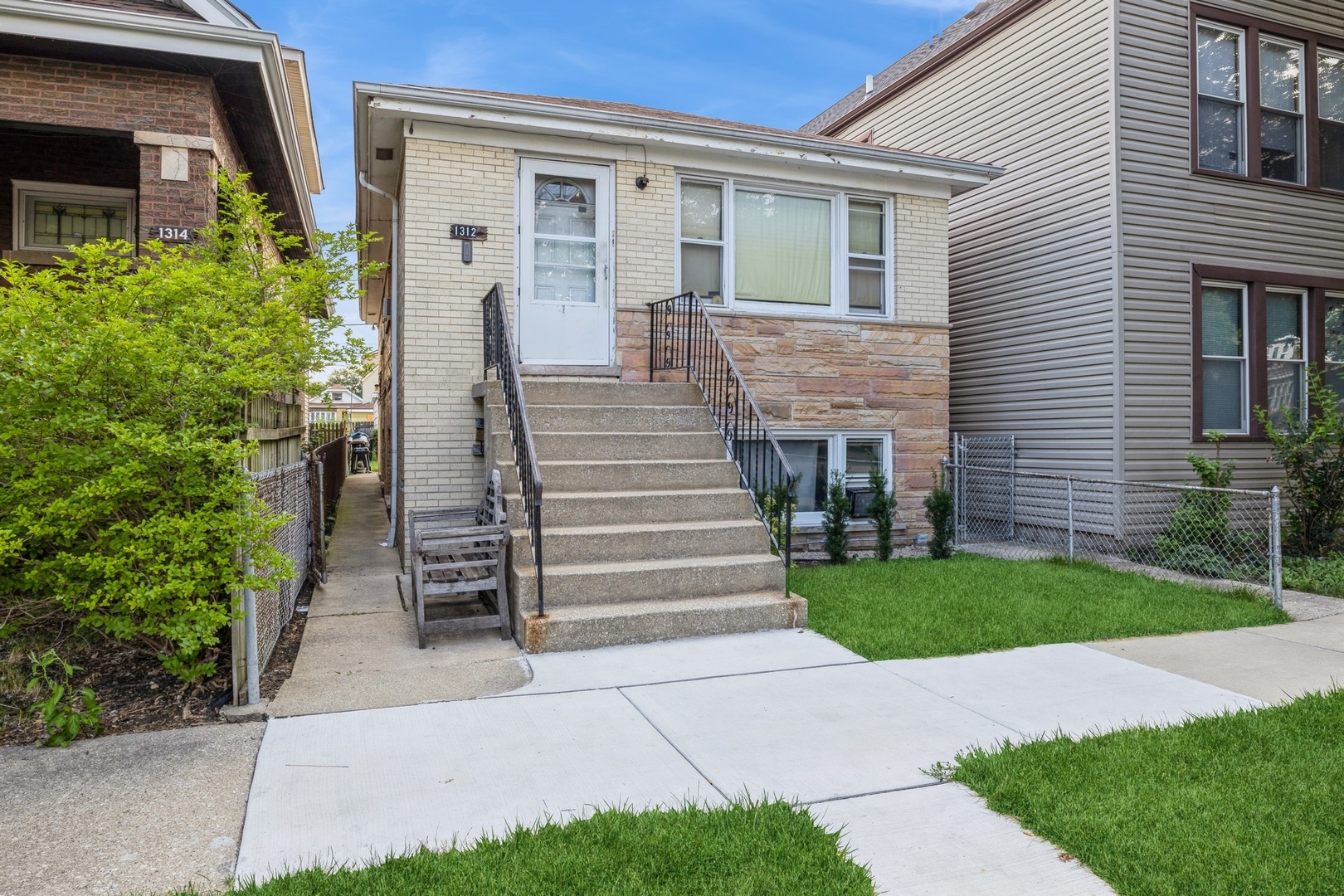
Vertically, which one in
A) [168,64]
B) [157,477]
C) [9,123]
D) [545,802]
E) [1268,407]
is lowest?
[545,802]

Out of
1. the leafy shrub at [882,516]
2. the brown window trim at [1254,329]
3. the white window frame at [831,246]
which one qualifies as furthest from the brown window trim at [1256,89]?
the leafy shrub at [882,516]

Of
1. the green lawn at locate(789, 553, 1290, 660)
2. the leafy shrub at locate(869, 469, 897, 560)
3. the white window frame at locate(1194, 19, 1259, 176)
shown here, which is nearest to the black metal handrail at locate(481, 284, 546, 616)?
the green lawn at locate(789, 553, 1290, 660)

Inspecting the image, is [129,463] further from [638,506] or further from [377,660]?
[638,506]

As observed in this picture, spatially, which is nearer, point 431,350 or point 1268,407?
point 431,350

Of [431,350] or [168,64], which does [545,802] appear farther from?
[168,64]

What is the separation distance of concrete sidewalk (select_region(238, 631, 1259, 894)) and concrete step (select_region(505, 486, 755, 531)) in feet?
3.81

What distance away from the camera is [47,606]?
4.47 m

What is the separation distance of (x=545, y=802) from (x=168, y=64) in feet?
Answer: 24.4

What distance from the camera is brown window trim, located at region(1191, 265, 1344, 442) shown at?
378 inches

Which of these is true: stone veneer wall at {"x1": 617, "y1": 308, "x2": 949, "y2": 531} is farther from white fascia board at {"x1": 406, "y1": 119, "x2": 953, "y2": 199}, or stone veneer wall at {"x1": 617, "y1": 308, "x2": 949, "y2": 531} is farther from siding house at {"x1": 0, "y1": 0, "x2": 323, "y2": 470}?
siding house at {"x1": 0, "y1": 0, "x2": 323, "y2": 470}

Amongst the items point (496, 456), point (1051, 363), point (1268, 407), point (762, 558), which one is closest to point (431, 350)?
point (496, 456)

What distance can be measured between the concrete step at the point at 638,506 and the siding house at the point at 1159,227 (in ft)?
16.8

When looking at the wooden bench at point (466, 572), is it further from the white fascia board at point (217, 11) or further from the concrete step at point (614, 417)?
the white fascia board at point (217, 11)

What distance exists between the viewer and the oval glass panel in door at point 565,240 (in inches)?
321
